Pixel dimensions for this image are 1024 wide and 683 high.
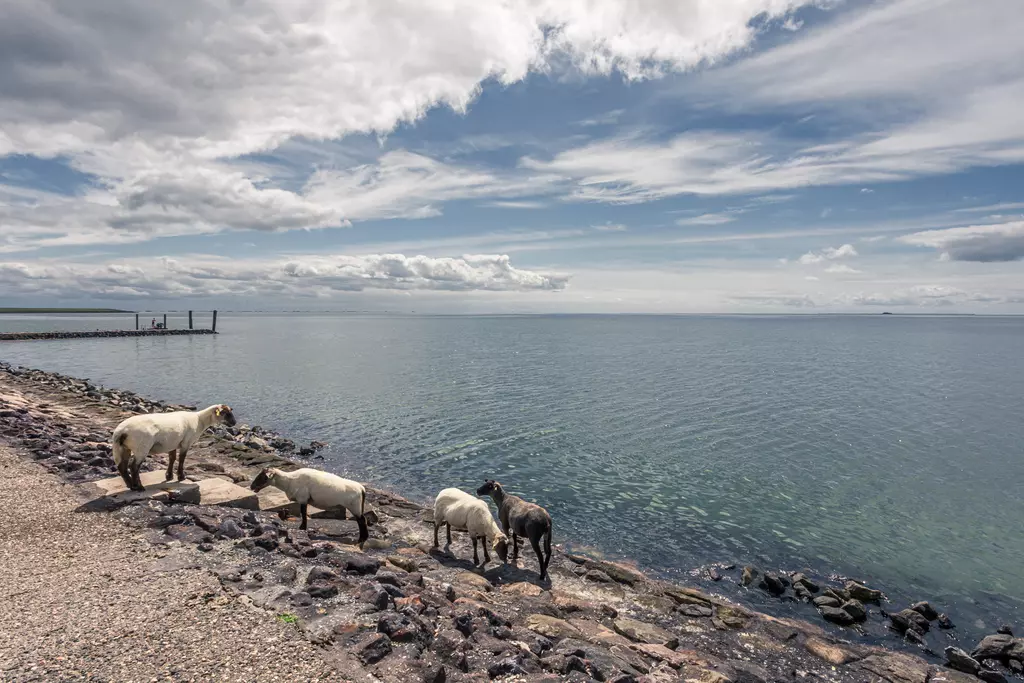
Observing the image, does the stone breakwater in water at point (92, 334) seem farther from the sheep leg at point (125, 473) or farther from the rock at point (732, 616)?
the rock at point (732, 616)

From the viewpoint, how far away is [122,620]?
30.3 ft

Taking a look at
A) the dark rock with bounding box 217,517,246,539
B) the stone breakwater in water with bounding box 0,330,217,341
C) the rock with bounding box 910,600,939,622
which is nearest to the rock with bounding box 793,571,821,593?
the rock with bounding box 910,600,939,622

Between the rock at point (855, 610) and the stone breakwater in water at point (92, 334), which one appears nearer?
the rock at point (855, 610)

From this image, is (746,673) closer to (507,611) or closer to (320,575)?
(507,611)

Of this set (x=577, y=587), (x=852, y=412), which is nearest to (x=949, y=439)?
(x=852, y=412)

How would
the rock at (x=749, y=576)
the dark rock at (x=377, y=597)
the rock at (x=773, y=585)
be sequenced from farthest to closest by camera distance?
the rock at (x=749, y=576) < the rock at (x=773, y=585) < the dark rock at (x=377, y=597)

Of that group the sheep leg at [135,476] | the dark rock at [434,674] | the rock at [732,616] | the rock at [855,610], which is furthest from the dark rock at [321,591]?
the rock at [855,610]

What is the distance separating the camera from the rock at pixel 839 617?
1544cm

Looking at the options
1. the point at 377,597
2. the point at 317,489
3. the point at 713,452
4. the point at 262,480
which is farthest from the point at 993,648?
the point at 262,480

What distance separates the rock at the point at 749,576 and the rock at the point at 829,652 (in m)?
3.18

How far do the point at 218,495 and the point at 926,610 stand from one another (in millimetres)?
21276

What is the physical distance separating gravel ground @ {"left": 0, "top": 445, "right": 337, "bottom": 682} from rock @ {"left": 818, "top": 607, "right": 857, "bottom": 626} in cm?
→ 1420

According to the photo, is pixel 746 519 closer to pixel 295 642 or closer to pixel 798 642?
pixel 798 642

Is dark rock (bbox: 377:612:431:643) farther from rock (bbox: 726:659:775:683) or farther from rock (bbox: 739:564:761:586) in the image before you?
rock (bbox: 739:564:761:586)
